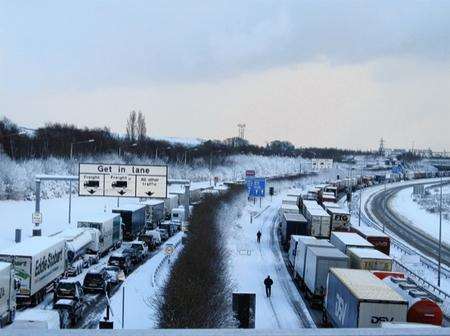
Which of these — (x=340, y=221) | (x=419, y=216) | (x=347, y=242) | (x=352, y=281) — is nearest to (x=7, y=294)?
(x=352, y=281)

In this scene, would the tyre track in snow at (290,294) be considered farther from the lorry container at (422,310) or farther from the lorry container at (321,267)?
the lorry container at (422,310)

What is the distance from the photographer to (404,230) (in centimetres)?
6794

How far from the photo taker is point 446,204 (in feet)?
323

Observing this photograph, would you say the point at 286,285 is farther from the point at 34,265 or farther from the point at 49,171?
the point at 49,171

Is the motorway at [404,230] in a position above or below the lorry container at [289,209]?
below

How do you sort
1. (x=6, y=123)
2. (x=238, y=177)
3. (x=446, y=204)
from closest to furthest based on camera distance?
(x=446, y=204), (x=6, y=123), (x=238, y=177)

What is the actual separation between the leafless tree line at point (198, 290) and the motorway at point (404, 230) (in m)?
21.5

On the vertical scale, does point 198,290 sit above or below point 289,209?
below

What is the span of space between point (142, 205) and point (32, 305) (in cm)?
2508

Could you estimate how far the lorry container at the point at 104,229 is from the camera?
36.8 meters

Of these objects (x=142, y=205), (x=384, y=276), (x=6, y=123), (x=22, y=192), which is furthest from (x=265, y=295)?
(x=6, y=123)

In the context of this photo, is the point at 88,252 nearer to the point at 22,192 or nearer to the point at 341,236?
the point at 341,236

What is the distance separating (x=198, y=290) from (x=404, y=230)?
4938cm

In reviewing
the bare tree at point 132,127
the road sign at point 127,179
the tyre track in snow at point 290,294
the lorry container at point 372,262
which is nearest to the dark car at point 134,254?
the road sign at point 127,179
